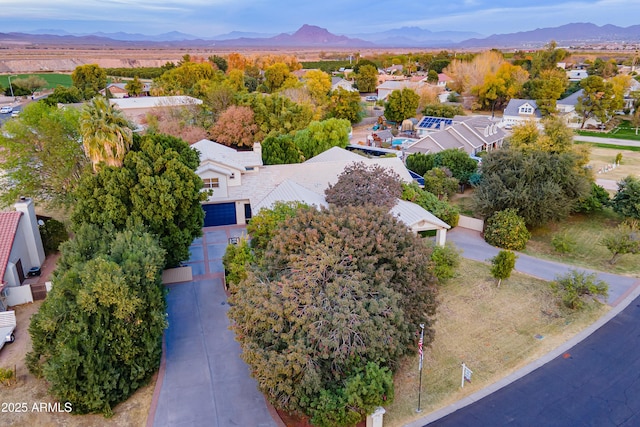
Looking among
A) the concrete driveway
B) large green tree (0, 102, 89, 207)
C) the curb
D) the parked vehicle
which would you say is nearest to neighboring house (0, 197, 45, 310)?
the parked vehicle

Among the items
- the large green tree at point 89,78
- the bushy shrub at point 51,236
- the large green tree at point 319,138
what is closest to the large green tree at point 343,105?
the large green tree at point 319,138

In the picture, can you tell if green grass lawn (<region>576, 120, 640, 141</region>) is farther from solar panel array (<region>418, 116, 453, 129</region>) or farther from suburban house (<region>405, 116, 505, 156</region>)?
solar panel array (<region>418, 116, 453, 129</region>)

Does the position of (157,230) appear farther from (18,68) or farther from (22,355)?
(18,68)

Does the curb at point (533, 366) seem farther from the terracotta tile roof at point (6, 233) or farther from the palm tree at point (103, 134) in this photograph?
the terracotta tile roof at point (6, 233)

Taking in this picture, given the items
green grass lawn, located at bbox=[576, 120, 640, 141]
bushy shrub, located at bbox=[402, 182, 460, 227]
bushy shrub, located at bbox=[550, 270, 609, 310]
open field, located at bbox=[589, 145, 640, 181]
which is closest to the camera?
bushy shrub, located at bbox=[550, 270, 609, 310]

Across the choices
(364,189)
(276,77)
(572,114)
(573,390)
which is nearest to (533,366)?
(573,390)
